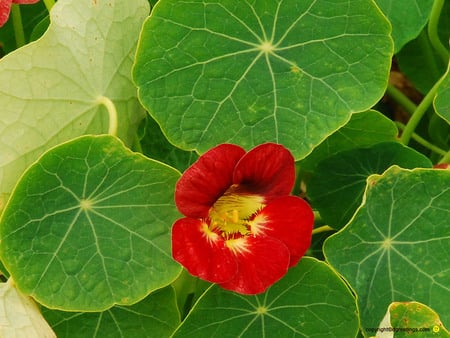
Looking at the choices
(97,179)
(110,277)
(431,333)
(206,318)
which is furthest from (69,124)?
(431,333)

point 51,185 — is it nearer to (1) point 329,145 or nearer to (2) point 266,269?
(2) point 266,269

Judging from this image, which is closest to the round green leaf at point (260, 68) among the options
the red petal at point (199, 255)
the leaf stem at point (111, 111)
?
the leaf stem at point (111, 111)

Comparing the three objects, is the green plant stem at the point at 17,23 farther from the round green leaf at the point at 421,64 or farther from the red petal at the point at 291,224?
the round green leaf at the point at 421,64

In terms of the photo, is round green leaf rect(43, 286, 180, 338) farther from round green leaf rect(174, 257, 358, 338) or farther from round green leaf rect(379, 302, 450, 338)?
round green leaf rect(379, 302, 450, 338)

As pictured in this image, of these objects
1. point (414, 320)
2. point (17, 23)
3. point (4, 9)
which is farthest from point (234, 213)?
point (17, 23)

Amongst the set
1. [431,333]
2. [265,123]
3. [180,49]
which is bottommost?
[431,333]

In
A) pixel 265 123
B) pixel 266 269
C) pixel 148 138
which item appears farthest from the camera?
pixel 148 138
